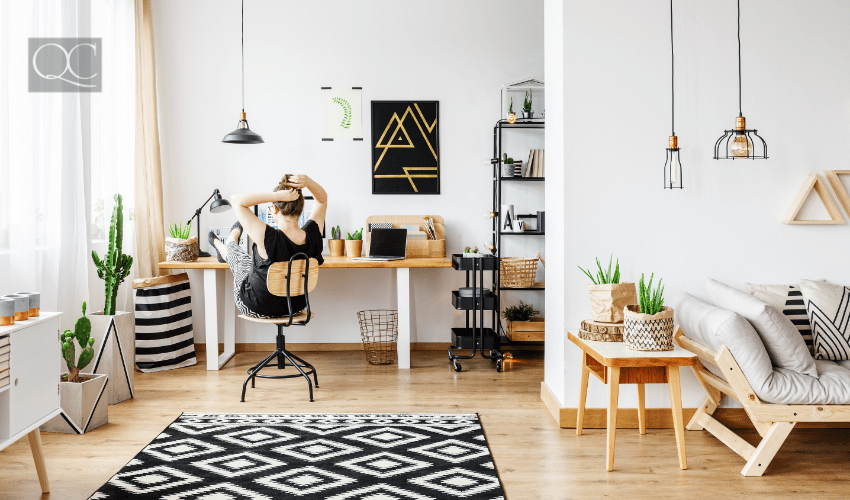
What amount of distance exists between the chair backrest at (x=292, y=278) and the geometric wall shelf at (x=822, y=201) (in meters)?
2.64

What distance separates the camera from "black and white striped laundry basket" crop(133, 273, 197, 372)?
168 inches

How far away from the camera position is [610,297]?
290 centimetres

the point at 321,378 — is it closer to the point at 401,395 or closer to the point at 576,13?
the point at 401,395

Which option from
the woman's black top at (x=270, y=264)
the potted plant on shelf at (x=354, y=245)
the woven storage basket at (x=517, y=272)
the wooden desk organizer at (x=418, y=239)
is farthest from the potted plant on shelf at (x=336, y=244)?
the woven storage basket at (x=517, y=272)

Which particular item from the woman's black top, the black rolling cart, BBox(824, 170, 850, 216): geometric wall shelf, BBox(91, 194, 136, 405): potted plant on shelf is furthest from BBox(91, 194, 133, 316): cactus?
BBox(824, 170, 850, 216): geometric wall shelf

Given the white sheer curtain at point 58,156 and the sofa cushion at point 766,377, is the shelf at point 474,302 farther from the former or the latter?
the white sheer curtain at point 58,156

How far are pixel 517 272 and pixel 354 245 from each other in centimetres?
128

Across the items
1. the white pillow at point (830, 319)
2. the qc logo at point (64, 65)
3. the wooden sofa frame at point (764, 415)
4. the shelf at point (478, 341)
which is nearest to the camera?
the wooden sofa frame at point (764, 415)

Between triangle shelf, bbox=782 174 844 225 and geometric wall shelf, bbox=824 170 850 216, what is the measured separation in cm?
4

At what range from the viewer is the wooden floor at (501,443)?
242 centimetres

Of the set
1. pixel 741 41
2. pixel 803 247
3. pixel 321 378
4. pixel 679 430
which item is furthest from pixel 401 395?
pixel 741 41

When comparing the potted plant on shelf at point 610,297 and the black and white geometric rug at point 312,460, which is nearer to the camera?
the black and white geometric rug at point 312,460

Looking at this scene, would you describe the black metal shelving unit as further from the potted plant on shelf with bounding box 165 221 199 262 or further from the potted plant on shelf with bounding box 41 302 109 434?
the potted plant on shelf with bounding box 41 302 109 434

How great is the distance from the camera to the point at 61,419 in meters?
3.03
